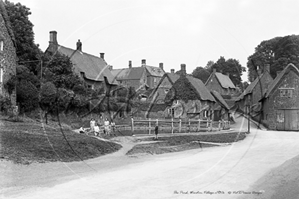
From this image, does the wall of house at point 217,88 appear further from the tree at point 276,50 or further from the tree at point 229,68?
the tree at point 276,50

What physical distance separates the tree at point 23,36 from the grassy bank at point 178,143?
1331cm

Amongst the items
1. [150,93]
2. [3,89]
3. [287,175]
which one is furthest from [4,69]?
[287,175]

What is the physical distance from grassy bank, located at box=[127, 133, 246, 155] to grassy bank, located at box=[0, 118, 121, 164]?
1.67m

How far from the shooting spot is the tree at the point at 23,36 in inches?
1119

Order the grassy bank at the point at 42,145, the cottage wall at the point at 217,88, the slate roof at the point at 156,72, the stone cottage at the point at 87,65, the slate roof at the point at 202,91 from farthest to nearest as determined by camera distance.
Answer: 1. the stone cottage at the point at 87,65
2. the cottage wall at the point at 217,88
3. the slate roof at the point at 202,91
4. the slate roof at the point at 156,72
5. the grassy bank at the point at 42,145

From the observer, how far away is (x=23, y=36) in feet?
98.5

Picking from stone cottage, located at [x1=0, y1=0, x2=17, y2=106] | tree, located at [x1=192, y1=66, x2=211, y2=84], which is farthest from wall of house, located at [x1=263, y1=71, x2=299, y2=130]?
stone cottage, located at [x1=0, y1=0, x2=17, y2=106]

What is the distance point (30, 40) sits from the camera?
99.2 ft

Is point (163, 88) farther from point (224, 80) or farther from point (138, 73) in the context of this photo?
point (224, 80)

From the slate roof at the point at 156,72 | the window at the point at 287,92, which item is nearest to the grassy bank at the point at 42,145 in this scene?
the slate roof at the point at 156,72

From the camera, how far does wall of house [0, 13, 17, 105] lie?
2525 cm

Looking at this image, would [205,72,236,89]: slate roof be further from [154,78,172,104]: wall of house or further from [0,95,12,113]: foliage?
[0,95,12,113]: foliage

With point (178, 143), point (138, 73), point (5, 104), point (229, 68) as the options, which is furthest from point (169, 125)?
point (5, 104)

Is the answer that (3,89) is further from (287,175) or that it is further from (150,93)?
(287,175)
